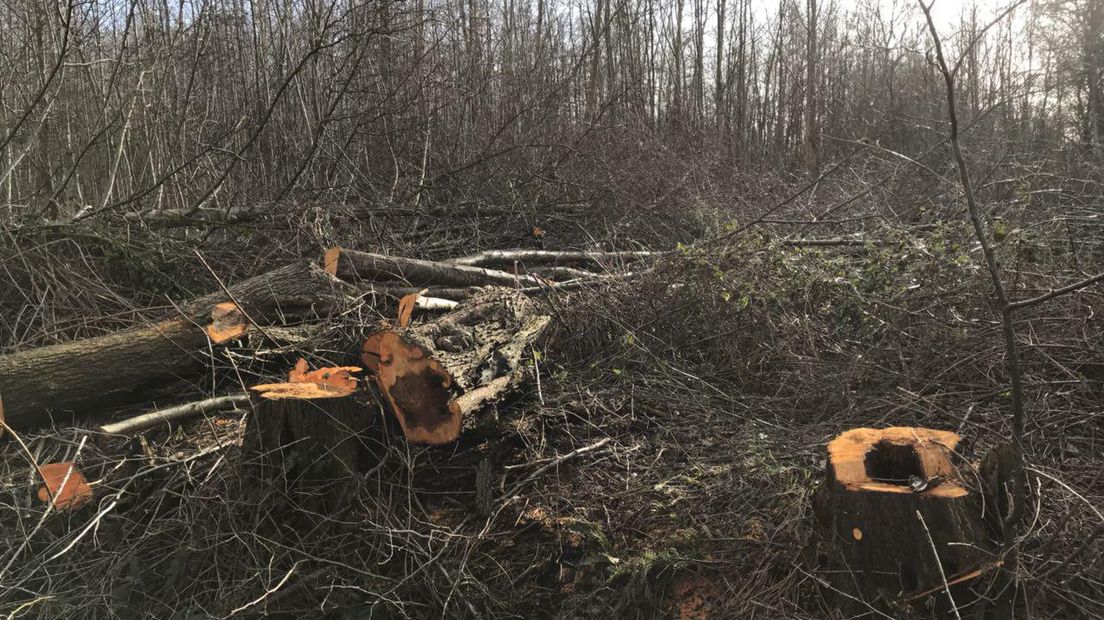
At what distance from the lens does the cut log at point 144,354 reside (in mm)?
3514

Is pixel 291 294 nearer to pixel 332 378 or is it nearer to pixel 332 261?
pixel 332 261

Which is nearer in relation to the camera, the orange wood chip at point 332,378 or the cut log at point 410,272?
the orange wood chip at point 332,378

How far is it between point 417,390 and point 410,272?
192 centimetres

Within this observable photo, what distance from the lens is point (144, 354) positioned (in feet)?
12.4

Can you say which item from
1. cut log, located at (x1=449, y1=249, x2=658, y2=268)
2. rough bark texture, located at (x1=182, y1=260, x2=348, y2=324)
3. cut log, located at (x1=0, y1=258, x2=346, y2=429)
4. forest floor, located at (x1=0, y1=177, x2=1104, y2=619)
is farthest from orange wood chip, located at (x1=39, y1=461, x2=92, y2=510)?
cut log, located at (x1=449, y1=249, x2=658, y2=268)

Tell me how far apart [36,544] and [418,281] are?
8.56 feet

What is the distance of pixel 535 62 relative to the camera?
32.4 ft

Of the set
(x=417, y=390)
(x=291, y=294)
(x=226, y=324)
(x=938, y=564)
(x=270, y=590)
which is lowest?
(x=270, y=590)

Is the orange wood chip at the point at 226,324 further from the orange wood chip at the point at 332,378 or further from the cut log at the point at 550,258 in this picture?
the cut log at the point at 550,258

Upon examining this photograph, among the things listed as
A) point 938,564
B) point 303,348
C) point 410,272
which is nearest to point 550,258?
point 410,272

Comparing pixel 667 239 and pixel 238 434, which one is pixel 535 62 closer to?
pixel 667 239

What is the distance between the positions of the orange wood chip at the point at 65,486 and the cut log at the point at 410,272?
1.78 metres

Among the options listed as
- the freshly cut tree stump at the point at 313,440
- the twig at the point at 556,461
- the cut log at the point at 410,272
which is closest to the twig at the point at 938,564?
the twig at the point at 556,461

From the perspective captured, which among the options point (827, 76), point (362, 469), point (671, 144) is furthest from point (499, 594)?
point (827, 76)
